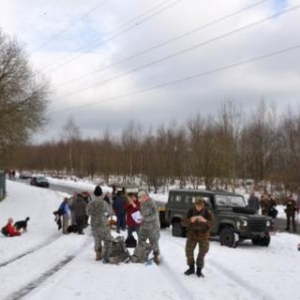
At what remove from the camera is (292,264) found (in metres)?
13.9

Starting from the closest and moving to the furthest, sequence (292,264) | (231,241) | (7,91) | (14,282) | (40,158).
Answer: (14,282), (292,264), (231,241), (7,91), (40,158)

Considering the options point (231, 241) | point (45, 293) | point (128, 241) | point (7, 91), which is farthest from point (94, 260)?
point (7, 91)

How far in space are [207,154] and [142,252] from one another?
3870 cm

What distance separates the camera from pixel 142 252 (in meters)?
13.4

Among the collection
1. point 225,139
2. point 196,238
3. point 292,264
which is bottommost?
point 292,264

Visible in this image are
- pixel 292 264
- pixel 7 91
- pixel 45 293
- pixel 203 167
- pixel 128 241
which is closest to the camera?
pixel 45 293

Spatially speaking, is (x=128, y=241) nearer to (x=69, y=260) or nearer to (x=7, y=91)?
(x=69, y=260)

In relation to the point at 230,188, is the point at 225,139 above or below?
above

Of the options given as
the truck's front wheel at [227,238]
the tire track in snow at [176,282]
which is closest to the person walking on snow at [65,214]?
the truck's front wheel at [227,238]

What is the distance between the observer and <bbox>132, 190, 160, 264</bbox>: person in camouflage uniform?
1320 cm

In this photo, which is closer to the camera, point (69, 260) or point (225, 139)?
point (69, 260)

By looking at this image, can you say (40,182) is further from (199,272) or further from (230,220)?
(199,272)

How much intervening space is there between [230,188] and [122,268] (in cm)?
4242

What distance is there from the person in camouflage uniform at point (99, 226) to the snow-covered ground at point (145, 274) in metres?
0.37
